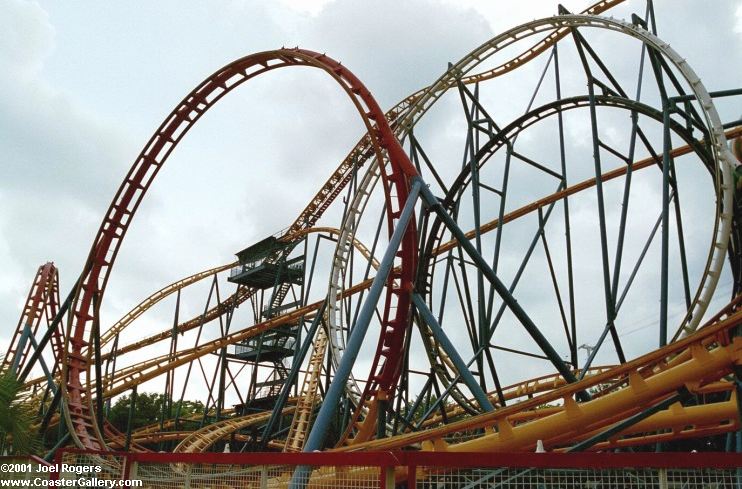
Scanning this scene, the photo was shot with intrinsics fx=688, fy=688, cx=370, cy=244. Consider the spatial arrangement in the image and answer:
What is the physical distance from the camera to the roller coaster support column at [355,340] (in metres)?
6.21

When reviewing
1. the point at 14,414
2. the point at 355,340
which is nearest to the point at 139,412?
the point at 355,340

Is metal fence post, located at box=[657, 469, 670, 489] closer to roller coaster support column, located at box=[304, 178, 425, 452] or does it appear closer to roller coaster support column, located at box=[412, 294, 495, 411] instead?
roller coaster support column, located at box=[304, 178, 425, 452]

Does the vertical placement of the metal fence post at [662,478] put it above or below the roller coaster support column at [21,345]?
below

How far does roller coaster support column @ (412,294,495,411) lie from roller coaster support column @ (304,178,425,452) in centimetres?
80

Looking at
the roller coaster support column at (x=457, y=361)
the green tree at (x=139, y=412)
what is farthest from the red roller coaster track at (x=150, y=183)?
the green tree at (x=139, y=412)

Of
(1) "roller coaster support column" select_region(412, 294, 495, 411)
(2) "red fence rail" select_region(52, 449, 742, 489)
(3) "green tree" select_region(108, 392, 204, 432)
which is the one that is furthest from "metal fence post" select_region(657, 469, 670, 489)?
(3) "green tree" select_region(108, 392, 204, 432)

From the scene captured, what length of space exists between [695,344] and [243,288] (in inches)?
646

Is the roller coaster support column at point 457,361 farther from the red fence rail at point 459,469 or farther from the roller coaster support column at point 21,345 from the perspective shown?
the roller coaster support column at point 21,345

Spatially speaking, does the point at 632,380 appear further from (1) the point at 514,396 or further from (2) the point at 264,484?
(1) the point at 514,396

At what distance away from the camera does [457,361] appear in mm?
7281

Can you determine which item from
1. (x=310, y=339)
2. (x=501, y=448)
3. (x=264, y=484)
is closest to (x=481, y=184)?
(x=310, y=339)

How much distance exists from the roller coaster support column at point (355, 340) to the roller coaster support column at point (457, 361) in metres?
0.80

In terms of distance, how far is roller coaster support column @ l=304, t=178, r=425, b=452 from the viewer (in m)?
6.21

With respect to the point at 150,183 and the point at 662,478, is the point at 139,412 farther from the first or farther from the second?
the point at 662,478
